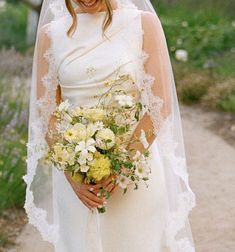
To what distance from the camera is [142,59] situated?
11.4 feet

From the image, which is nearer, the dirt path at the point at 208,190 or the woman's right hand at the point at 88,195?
the woman's right hand at the point at 88,195

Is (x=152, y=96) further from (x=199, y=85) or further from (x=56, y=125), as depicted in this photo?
(x=199, y=85)

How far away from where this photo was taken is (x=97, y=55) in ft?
11.2

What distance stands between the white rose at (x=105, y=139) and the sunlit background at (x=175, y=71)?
3.21 m

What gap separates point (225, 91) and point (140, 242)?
29.5ft

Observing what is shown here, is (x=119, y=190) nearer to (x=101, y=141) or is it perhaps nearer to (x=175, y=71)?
(x=101, y=141)

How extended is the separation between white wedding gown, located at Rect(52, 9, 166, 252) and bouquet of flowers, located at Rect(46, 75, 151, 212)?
→ 0.34 feet

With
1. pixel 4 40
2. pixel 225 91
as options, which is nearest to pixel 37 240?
pixel 225 91

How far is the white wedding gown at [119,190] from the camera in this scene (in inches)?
135

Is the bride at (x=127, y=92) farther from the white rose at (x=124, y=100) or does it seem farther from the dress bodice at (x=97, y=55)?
the white rose at (x=124, y=100)

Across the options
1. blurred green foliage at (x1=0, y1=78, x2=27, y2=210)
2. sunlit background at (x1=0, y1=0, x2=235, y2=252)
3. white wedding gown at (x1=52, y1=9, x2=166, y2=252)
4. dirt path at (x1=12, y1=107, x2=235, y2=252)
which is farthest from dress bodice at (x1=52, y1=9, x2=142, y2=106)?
blurred green foliage at (x1=0, y1=78, x2=27, y2=210)

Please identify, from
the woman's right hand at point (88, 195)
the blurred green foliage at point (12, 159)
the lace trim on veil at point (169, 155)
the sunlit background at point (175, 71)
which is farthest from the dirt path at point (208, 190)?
the woman's right hand at point (88, 195)

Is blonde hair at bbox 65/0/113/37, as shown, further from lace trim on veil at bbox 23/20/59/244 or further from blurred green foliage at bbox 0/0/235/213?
blurred green foliage at bbox 0/0/235/213

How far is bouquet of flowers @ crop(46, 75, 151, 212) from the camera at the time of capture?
10.5ft
